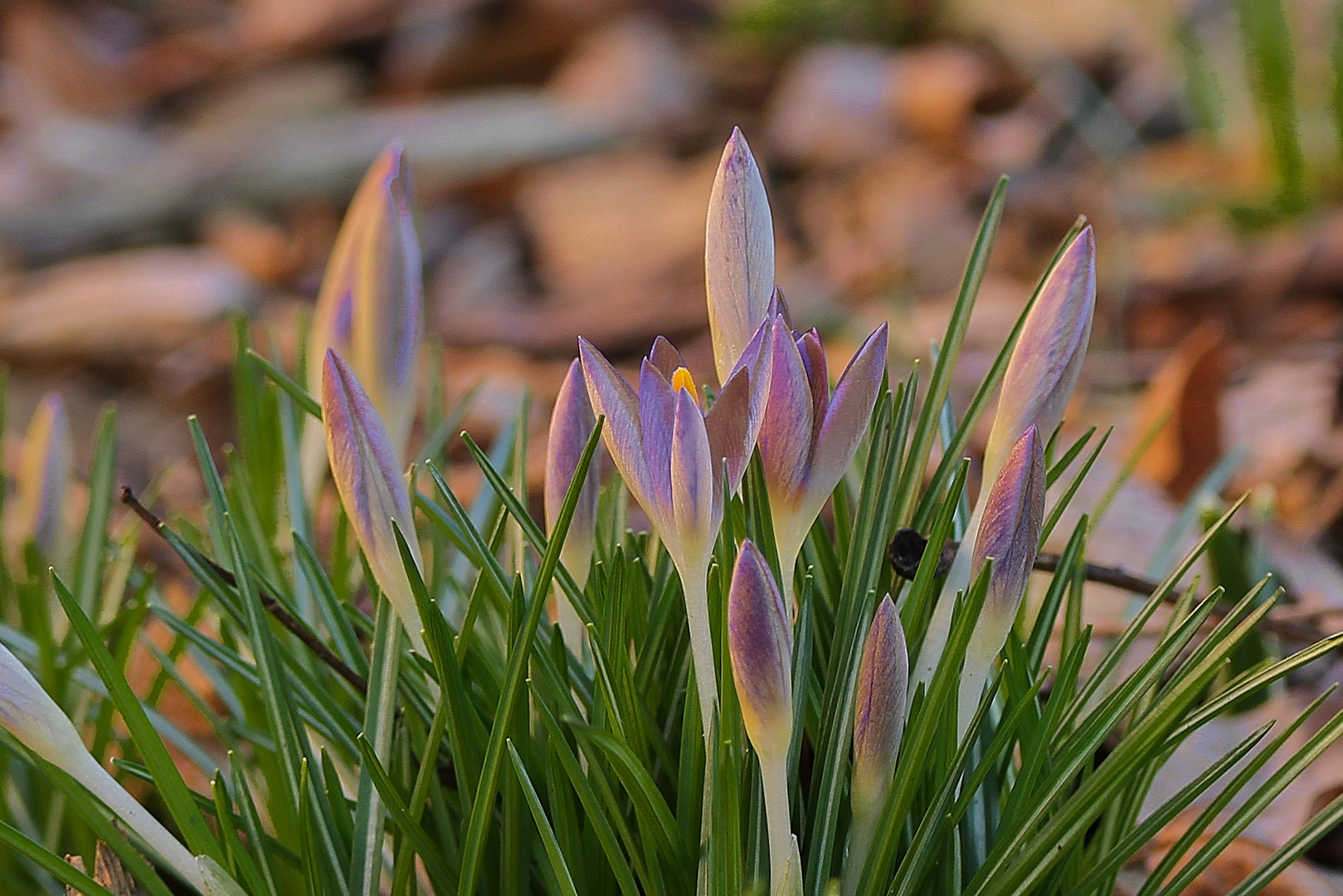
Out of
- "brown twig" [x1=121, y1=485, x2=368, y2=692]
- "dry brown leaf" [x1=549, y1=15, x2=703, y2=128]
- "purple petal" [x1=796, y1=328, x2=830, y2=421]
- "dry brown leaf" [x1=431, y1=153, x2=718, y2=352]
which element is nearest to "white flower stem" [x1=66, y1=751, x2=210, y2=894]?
"brown twig" [x1=121, y1=485, x2=368, y2=692]

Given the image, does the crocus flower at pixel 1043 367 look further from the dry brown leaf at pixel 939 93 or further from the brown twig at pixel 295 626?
the dry brown leaf at pixel 939 93

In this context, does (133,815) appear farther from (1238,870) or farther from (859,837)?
(1238,870)

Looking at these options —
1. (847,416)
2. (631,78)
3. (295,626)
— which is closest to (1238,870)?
(847,416)

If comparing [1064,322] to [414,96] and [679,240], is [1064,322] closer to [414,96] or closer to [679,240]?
[679,240]

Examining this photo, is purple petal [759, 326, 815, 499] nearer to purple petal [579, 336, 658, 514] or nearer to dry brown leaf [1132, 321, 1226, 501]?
purple petal [579, 336, 658, 514]

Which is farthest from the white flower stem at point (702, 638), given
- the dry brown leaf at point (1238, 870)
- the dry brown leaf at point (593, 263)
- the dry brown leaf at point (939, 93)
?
the dry brown leaf at point (939, 93)
